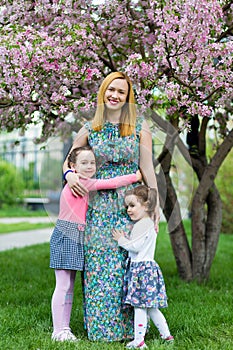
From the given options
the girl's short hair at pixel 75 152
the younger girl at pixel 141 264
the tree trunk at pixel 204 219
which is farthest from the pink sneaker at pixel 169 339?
the tree trunk at pixel 204 219

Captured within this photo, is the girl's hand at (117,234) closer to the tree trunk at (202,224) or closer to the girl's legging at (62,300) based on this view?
the girl's legging at (62,300)

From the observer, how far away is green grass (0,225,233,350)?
3938 millimetres

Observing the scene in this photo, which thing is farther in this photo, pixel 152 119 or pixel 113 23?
pixel 113 23

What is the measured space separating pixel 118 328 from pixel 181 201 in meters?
1.15

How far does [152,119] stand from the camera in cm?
467

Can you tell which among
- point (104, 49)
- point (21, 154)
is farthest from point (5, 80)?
point (21, 154)

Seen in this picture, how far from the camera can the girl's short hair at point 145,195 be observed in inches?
152

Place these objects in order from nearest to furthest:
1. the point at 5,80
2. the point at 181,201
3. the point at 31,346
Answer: the point at 31,346
the point at 181,201
the point at 5,80

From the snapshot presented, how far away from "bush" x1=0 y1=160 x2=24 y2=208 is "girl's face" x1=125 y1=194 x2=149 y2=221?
16630 millimetres

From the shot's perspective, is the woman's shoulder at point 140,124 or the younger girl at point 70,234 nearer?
the younger girl at point 70,234

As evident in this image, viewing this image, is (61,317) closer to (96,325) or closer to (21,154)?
(96,325)

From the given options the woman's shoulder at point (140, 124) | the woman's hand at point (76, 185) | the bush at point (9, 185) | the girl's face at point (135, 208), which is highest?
→ the woman's shoulder at point (140, 124)

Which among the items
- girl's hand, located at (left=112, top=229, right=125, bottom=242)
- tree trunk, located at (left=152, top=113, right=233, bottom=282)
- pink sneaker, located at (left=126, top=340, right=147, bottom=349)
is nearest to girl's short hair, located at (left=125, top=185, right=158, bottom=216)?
girl's hand, located at (left=112, top=229, right=125, bottom=242)

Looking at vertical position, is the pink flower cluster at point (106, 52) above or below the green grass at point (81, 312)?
above
